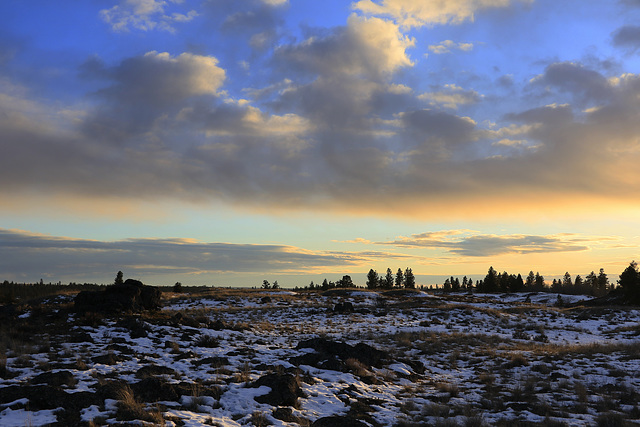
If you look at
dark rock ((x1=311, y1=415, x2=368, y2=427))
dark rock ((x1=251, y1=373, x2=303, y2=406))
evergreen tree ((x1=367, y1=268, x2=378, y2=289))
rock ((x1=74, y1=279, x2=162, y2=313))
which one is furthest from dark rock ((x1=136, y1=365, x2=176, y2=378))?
evergreen tree ((x1=367, y1=268, x2=378, y2=289))

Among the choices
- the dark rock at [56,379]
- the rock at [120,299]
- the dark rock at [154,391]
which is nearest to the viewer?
the dark rock at [154,391]

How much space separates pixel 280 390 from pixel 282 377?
33.2 inches

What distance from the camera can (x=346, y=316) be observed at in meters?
40.2

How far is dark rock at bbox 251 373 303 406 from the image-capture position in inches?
401

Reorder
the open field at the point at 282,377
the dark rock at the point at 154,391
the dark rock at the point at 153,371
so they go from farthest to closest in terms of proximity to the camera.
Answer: the dark rock at the point at 153,371, the dark rock at the point at 154,391, the open field at the point at 282,377

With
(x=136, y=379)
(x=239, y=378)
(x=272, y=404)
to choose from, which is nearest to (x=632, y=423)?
(x=272, y=404)

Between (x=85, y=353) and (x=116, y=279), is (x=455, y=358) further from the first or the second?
(x=116, y=279)

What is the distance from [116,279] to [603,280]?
163718 millimetres

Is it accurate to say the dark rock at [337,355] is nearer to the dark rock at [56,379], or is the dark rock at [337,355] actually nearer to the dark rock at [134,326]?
the dark rock at [56,379]

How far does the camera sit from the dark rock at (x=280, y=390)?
10195mm

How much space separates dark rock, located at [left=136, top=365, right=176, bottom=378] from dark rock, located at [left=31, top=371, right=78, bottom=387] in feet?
6.38

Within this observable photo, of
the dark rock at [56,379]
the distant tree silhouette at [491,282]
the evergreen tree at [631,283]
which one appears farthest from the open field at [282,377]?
the distant tree silhouette at [491,282]

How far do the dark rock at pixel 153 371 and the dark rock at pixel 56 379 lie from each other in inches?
76.5

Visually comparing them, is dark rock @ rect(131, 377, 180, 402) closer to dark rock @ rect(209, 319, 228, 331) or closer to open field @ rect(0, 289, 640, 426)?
open field @ rect(0, 289, 640, 426)
